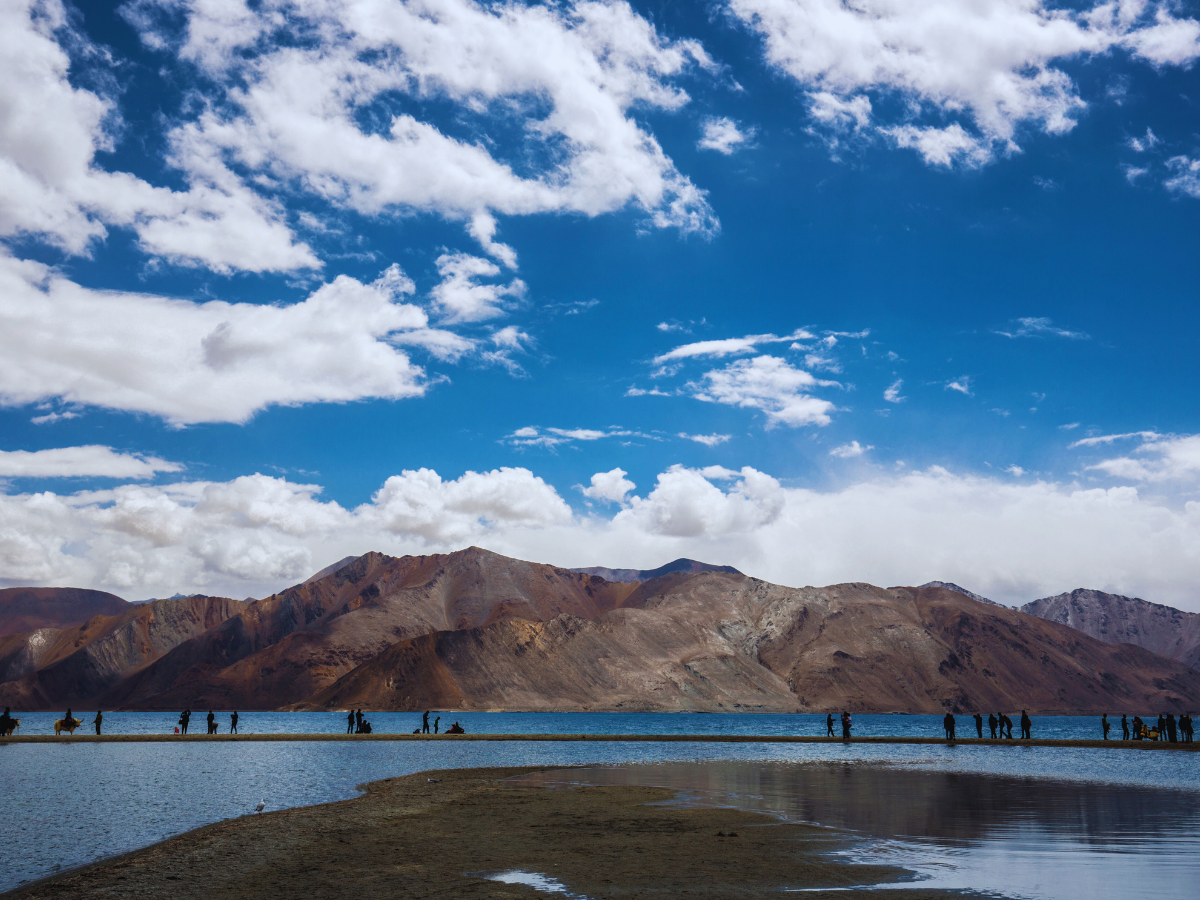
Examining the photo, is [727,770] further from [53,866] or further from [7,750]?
[7,750]

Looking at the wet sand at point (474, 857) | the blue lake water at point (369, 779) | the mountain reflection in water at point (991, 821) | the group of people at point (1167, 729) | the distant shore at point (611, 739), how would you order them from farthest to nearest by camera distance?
the distant shore at point (611, 739), the group of people at point (1167, 729), the blue lake water at point (369, 779), the mountain reflection in water at point (991, 821), the wet sand at point (474, 857)

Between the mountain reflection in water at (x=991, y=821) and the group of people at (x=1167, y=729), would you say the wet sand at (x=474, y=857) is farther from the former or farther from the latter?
the group of people at (x=1167, y=729)

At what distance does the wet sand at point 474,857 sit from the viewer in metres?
14.6

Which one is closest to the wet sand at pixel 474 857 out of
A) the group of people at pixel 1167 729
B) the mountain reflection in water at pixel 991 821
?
the mountain reflection in water at pixel 991 821

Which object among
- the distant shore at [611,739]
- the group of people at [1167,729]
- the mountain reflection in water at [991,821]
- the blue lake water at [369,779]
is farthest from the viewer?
the distant shore at [611,739]

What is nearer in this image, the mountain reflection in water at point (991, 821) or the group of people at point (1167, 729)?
the mountain reflection in water at point (991, 821)

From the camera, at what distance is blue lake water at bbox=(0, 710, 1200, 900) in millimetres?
19484

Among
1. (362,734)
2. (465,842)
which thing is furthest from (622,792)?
(362,734)

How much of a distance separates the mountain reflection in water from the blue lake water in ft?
0.43

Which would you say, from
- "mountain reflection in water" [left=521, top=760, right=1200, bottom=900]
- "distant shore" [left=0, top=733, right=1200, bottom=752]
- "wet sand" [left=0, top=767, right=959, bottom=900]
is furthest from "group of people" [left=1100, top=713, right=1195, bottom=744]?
"wet sand" [left=0, top=767, right=959, bottom=900]

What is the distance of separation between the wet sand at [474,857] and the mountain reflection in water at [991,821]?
1708 millimetres

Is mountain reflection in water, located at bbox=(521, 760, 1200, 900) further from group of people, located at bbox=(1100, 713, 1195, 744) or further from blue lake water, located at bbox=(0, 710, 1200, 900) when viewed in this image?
group of people, located at bbox=(1100, 713, 1195, 744)

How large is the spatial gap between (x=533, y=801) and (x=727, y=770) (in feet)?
55.0

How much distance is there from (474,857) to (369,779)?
2219 centimetres
